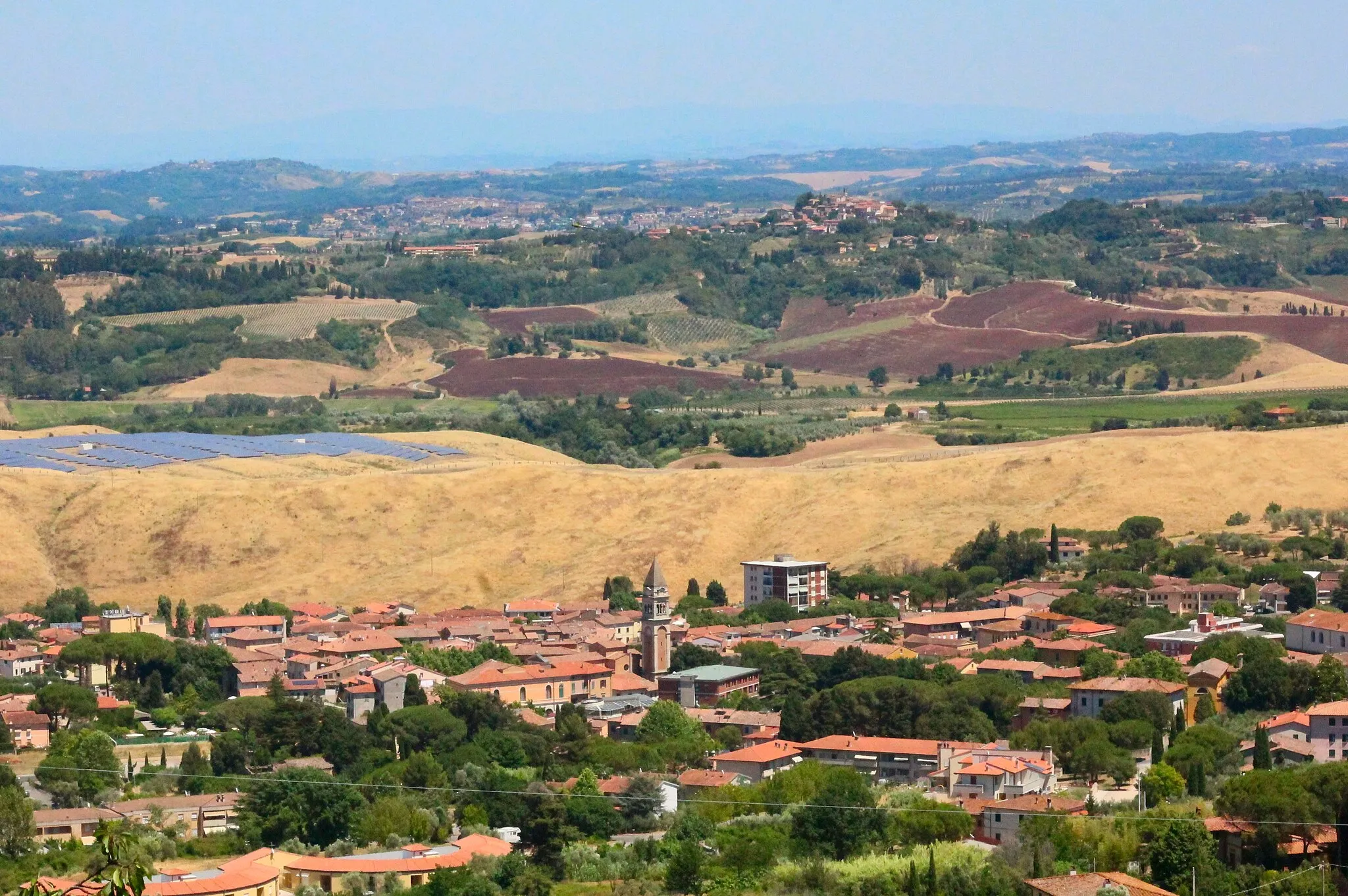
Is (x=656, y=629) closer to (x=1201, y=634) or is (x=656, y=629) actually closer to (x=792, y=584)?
(x=792, y=584)

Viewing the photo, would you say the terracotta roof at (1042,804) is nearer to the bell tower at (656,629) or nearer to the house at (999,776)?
the house at (999,776)

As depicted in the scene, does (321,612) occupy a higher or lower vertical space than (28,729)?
lower

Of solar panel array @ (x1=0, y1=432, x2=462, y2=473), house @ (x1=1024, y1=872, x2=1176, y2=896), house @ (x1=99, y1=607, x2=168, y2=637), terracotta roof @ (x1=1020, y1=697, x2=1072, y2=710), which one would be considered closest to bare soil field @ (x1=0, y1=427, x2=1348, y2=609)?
solar panel array @ (x1=0, y1=432, x2=462, y2=473)

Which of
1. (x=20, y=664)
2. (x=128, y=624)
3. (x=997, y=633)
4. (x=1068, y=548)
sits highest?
(x=997, y=633)

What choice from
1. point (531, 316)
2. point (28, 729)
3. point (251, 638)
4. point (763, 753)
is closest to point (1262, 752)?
point (763, 753)

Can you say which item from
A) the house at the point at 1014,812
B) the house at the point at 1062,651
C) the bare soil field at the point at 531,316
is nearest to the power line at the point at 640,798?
the house at the point at 1014,812
